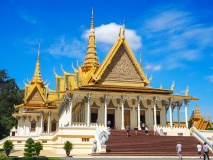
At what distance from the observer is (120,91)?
28703 mm

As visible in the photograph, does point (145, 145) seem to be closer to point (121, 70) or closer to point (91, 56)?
point (121, 70)

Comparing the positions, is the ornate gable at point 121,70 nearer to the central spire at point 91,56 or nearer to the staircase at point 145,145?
the central spire at point 91,56

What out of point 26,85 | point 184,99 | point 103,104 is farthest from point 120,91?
point 26,85

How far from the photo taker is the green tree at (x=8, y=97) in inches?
1837

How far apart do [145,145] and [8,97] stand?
3587cm

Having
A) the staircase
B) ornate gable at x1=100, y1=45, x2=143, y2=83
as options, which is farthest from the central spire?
the staircase

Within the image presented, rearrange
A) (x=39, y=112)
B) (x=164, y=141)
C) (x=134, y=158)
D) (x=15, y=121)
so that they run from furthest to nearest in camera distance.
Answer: (x=15, y=121) < (x=39, y=112) < (x=164, y=141) < (x=134, y=158)

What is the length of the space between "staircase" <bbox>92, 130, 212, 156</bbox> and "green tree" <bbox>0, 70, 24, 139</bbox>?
26696mm

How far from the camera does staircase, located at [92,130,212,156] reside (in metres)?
19.5

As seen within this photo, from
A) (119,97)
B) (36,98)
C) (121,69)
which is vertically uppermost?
(121,69)

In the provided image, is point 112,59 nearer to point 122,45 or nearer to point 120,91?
point 122,45

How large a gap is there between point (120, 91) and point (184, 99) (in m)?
6.78

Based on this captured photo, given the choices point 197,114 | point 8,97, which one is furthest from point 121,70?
point 8,97

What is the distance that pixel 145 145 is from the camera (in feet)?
70.0
